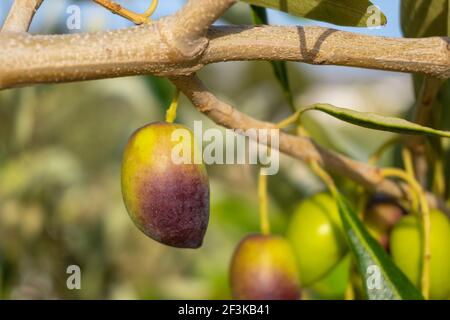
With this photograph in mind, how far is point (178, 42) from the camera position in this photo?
0.63 metres

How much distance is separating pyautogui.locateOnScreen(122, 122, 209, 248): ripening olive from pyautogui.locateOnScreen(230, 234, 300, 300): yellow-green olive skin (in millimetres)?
273

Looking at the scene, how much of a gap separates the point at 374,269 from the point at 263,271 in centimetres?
16

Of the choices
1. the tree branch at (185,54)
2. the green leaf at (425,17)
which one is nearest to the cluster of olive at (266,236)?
the tree branch at (185,54)

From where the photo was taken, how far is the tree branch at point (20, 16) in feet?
2.10

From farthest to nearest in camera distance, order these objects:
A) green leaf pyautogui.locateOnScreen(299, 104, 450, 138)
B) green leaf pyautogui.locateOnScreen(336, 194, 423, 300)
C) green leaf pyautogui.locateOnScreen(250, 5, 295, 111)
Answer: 1. green leaf pyautogui.locateOnScreen(250, 5, 295, 111)
2. green leaf pyautogui.locateOnScreen(336, 194, 423, 300)
3. green leaf pyautogui.locateOnScreen(299, 104, 450, 138)

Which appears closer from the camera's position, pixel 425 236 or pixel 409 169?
pixel 425 236

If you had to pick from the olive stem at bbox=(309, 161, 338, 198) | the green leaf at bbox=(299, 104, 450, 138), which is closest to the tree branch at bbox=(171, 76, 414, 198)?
the olive stem at bbox=(309, 161, 338, 198)

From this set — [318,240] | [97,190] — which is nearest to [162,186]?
→ [318,240]

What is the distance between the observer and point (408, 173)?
104 centimetres

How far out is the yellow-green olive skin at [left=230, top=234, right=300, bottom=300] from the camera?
3.32 feet

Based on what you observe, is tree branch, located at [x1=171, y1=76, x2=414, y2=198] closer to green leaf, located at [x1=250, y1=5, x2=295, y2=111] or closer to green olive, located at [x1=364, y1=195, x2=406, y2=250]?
green olive, located at [x1=364, y1=195, x2=406, y2=250]

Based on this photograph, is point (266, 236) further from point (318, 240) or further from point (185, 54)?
point (185, 54)

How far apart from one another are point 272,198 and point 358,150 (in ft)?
1.25

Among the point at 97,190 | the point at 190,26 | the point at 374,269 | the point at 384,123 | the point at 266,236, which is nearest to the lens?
the point at 190,26
